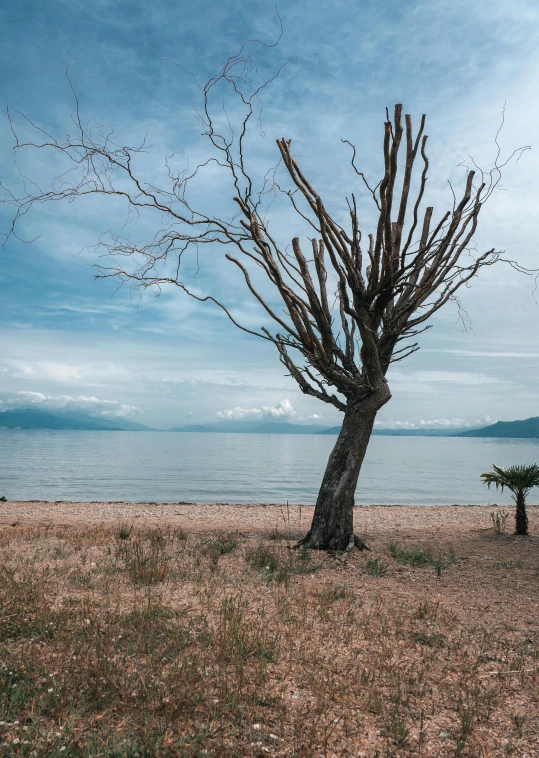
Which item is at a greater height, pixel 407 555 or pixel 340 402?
pixel 340 402

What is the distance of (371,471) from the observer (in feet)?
161

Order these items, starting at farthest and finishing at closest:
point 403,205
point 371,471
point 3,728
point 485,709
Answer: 1. point 371,471
2. point 403,205
3. point 485,709
4. point 3,728

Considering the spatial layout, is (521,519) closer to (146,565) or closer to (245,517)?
(245,517)

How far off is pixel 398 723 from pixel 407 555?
6.60 metres

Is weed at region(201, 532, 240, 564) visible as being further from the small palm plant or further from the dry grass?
the small palm plant

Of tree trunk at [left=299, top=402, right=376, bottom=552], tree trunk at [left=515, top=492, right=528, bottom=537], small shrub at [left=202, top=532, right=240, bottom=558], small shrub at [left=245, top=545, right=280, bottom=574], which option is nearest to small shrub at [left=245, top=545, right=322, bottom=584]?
small shrub at [left=245, top=545, right=280, bottom=574]

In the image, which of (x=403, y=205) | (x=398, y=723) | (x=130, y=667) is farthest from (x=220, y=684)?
(x=403, y=205)

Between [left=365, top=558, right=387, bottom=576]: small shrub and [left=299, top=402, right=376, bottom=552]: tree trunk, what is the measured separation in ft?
2.90

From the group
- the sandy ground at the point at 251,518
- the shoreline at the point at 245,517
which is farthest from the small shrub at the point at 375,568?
the sandy ground at the point at 251,518

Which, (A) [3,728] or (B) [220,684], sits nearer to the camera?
(A) [3,728]

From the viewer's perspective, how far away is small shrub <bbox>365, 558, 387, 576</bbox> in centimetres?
841

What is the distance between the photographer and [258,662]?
4.53m

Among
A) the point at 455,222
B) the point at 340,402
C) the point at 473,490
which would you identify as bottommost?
the point at 473,490

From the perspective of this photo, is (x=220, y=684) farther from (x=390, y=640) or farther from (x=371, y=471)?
(x=371, y=471)
